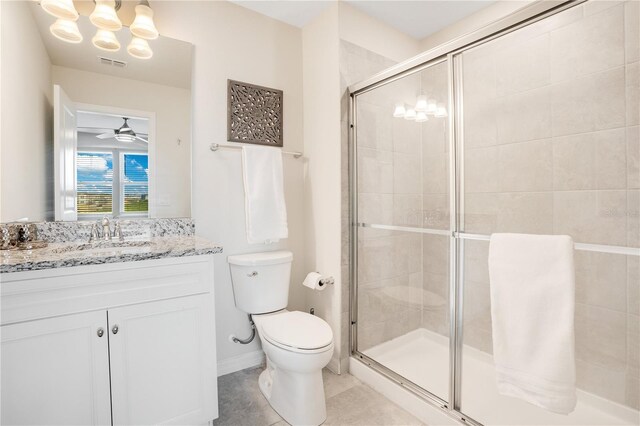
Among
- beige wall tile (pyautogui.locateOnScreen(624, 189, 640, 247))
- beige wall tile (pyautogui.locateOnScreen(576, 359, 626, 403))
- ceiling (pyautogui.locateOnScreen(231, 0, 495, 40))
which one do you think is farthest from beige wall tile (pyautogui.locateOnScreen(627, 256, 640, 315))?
ceiling (pyautogui.locateOnScreen(231, 0, 495, 40))

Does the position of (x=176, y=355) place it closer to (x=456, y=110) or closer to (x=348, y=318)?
(x=348, y=318)

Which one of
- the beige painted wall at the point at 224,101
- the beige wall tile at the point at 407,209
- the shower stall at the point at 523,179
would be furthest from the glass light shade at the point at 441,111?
the beige painted wall at the point at 224,101

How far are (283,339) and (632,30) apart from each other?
2.15 meters

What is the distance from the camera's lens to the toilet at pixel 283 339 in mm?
1524

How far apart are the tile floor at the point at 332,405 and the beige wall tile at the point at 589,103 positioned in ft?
5.46

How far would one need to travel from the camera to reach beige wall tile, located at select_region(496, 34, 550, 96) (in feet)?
5.16

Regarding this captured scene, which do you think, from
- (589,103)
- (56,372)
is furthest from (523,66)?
(56,372)

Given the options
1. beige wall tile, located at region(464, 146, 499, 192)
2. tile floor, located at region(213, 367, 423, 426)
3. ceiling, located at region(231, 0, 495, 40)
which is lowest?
tile floor, located at region(213, 367, 423, 426)

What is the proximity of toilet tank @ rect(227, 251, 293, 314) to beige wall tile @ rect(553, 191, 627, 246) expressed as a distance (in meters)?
1.53

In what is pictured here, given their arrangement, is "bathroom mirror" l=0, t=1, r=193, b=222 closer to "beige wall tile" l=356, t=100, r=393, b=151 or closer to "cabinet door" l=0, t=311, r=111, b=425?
"cabinet door" l=0, t=311, r=111, b=425

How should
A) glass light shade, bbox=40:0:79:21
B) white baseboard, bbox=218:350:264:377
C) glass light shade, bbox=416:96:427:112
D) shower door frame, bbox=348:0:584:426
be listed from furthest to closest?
white baseboard, bbox=218:350:264:377 < glass light shade, bbox=416:96:427:112 < glass light shade, bbox=40:0:79:21 < shower door frame, bbox=348:0:584:426

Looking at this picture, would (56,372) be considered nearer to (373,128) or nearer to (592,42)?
(373,128)

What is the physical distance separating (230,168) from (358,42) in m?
1.20

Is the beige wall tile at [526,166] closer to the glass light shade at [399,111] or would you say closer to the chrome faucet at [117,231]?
the glass light shade at [399,111]
